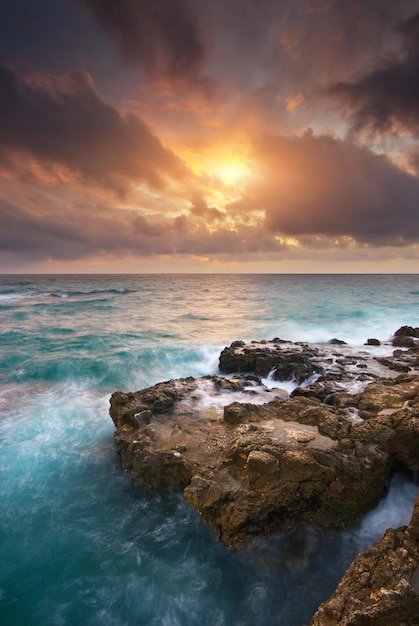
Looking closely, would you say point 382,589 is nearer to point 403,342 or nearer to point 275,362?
point 275,362

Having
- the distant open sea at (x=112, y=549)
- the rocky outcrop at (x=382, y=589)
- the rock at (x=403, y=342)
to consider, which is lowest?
the distant open sea at (x=112, y=549)

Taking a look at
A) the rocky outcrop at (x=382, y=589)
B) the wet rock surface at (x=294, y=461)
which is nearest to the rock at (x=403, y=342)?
the wet rock surface at (x=294, y=461)

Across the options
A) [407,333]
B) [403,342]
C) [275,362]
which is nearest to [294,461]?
[275,362]

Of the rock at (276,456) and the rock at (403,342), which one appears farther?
the rock at (403,342)

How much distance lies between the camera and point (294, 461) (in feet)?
20.2

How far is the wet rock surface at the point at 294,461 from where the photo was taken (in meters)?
3.93

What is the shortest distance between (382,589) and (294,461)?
2.57 metres

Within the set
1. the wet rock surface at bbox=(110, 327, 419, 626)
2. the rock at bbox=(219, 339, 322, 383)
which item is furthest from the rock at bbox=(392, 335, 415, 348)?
the wet rock surface at bbox=(110, 327, 419, 626)

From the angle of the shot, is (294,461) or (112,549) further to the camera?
(112,549)

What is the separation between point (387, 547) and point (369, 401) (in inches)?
191

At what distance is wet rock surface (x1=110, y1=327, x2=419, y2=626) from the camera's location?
12.9 ft

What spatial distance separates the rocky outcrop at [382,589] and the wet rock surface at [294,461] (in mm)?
12

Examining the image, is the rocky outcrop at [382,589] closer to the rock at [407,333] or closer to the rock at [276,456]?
the rock at [276,456]

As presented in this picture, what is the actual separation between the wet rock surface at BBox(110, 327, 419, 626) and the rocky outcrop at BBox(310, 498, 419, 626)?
12mm
